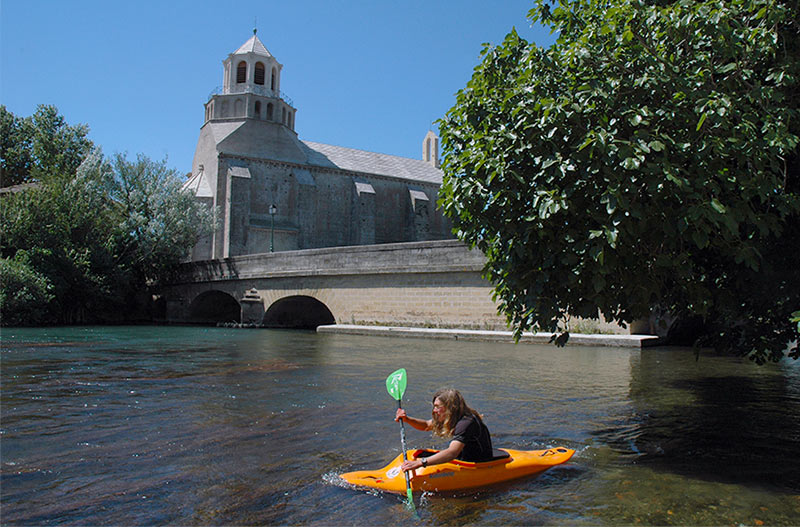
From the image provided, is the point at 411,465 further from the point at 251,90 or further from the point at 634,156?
the point at 251,90

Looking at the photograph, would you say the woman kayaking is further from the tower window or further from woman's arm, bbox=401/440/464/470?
the tower window

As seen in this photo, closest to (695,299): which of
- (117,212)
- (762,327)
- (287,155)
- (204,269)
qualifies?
(762,327)

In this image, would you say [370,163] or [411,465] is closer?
[411,465]

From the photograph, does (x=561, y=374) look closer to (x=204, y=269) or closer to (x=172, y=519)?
(x=172, y=519)

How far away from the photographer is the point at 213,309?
3522cm

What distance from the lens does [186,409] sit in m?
8.09

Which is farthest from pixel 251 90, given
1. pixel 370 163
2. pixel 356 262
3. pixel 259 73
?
pixel 356 262

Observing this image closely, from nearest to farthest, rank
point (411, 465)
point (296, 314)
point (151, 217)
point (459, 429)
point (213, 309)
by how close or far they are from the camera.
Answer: point (411, 465) → point (459, 429) → point (296, 314) → point (151, 217) → point (213, 309)

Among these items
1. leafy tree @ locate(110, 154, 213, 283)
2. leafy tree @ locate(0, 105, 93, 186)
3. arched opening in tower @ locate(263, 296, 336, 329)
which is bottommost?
arched opening in tower @ locate(263, 296, 336, 329)

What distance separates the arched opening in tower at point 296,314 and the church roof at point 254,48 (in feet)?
82.2

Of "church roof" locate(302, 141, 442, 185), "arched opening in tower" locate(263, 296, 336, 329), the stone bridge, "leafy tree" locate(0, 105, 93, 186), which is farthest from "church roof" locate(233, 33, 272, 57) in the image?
"arched opening in tower" locate(263, 296, 336, 329)

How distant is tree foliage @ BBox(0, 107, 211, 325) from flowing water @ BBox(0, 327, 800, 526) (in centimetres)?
1653

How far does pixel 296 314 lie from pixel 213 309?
712 centimetres

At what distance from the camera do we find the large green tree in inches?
181
